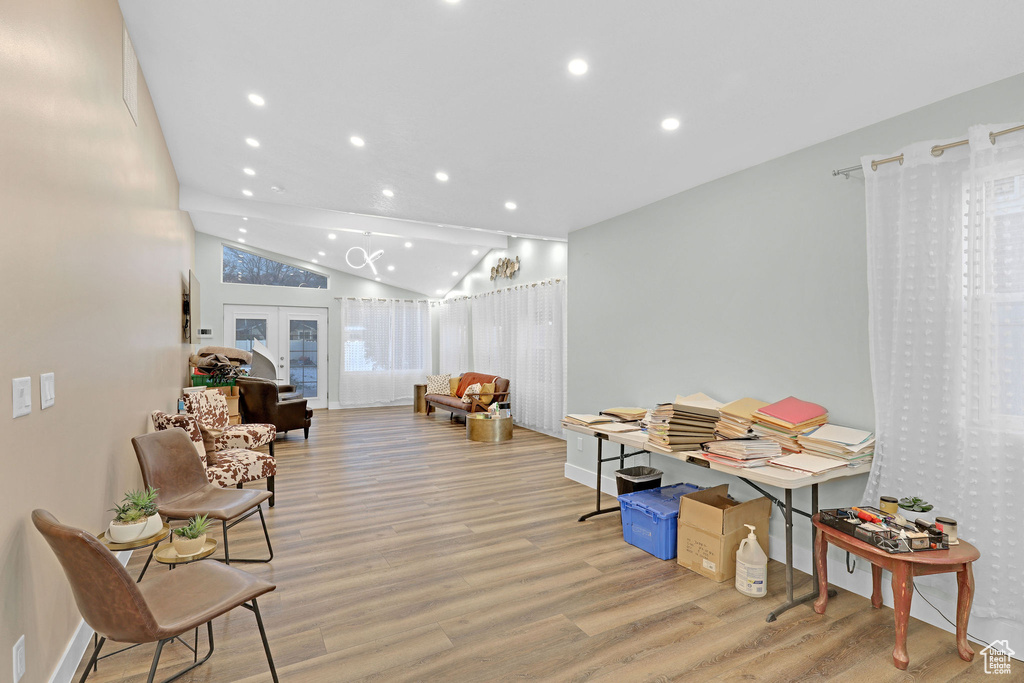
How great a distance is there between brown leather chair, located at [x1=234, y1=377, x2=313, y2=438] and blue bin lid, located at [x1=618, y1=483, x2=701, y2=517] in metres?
5.06

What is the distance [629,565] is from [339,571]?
68.1 inches

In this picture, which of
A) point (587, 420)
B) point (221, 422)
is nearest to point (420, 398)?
point (221, 422)

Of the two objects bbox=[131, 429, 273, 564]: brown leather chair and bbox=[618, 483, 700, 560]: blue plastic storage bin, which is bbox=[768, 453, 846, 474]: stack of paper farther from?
bbox=[131, 429, 273, 564]: brown leather chair

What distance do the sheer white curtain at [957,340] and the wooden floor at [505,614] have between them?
63 centimetres

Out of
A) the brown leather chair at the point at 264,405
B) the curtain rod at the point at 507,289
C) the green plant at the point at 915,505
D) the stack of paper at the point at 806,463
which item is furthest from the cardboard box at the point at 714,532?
the brown leather chair at the point at 264,405

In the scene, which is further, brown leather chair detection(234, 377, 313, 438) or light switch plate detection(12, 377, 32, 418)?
brown leather chair detection(234, 377, 313, 438)

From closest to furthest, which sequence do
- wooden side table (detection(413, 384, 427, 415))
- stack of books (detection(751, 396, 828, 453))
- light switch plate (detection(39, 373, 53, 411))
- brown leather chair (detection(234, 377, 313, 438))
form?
light switch plate (detection(39, 373, 53, 411)) → stack of books (detection(751, 396, 828, 453)) → brown leather chair (detection(234, 377, 313, 438)) → wooden side table (detection(413, 384, 427, 415))

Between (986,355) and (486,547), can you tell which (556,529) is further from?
(986,355)

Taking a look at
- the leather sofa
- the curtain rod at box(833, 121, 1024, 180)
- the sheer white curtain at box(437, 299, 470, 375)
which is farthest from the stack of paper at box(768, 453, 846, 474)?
the sheer white curtain at box(437, 299, 470, 375)

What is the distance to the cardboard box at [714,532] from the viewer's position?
9.13ft

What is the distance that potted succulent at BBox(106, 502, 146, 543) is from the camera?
2006 millimetres

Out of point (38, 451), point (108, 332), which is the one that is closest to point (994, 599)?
point (38, 451)

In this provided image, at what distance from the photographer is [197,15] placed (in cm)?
263

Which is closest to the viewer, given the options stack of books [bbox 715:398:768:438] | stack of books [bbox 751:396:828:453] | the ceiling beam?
stack of books [bbox 751:396:828:453]
